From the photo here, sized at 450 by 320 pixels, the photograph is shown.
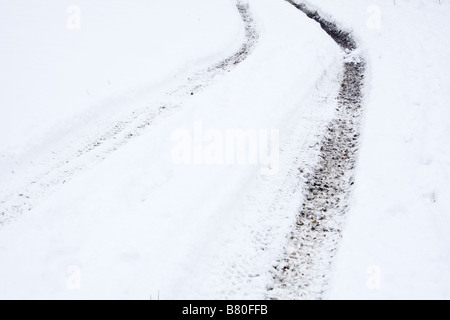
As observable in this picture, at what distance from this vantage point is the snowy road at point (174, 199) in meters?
5.61

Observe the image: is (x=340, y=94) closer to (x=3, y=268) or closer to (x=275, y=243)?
(x=275, y=243)

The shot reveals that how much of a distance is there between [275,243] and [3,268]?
5.97 metres

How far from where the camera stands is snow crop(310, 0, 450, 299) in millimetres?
5277

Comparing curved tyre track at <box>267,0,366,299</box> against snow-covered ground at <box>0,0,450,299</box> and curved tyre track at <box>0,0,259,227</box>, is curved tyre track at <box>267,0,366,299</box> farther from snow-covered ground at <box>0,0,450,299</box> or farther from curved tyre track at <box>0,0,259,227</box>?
curved tyre track at <box>0,0,259,227</box>

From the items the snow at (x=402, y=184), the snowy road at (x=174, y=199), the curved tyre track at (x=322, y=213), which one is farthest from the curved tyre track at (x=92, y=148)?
the snow at (x=402, y=184)

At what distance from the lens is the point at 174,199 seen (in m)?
7.07

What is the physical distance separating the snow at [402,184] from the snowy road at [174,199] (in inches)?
56.0

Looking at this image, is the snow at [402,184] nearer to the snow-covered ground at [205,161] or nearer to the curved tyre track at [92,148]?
the snow-covered ground at [205,161]

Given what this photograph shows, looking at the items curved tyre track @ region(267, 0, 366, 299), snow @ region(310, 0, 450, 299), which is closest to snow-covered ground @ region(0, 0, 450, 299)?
snow @ region(310, 0, 450, 299)

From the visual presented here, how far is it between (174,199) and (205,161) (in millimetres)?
1725

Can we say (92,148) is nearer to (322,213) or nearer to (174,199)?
(174,199)

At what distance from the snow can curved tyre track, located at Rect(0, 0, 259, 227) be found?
23.8 ft

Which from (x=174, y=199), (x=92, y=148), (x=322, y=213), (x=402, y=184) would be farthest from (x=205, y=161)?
(x=402, y=184)

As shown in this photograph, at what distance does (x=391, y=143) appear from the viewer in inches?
328
